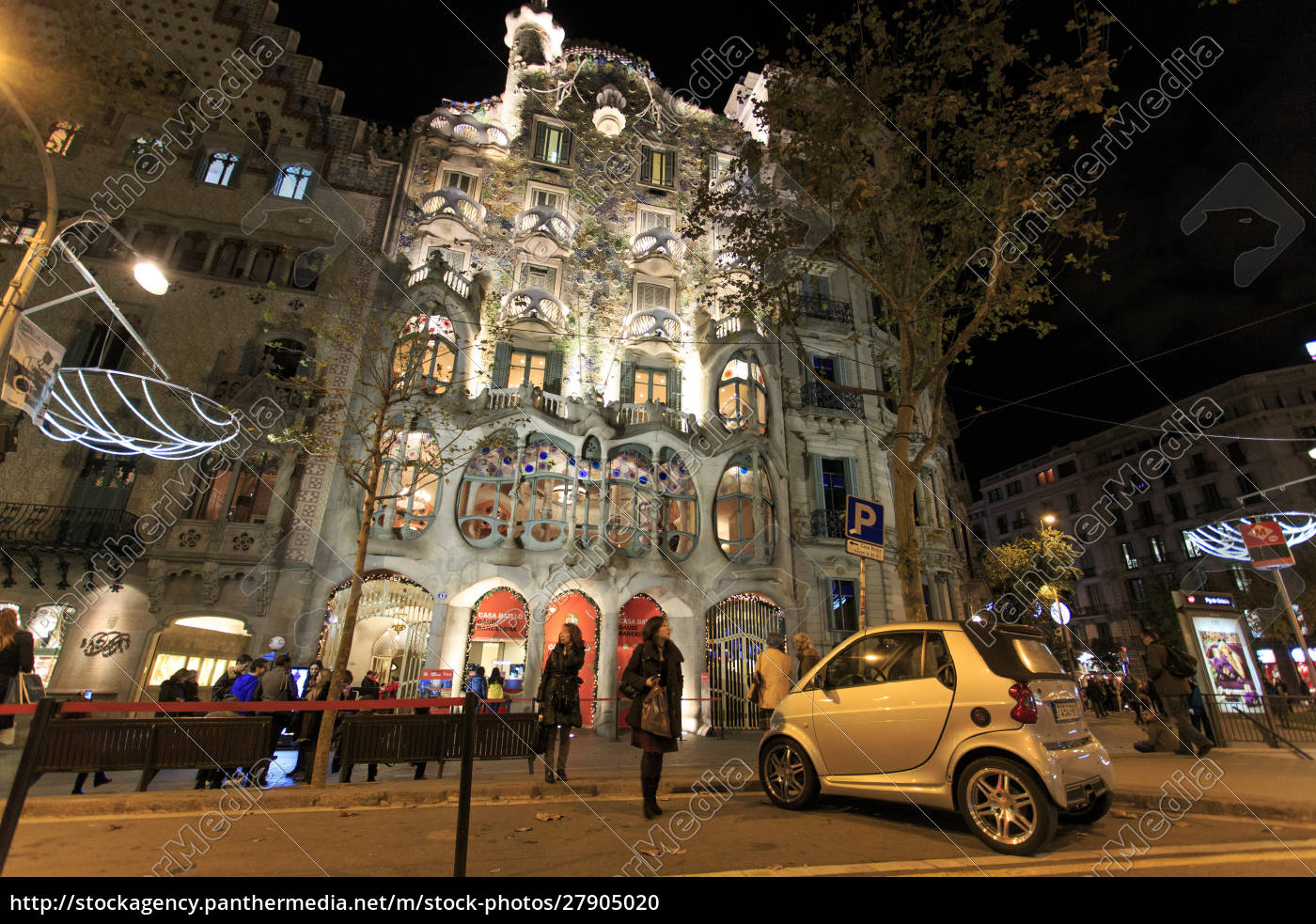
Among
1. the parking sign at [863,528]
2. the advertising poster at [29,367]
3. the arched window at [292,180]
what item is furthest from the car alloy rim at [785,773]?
the arched window at [292,180]

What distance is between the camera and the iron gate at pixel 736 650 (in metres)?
18.4

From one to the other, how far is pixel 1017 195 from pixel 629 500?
13059 millimetres

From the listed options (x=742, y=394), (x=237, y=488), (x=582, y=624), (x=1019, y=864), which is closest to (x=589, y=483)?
(x=582, y=624)

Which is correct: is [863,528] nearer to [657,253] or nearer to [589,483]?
[589,483]

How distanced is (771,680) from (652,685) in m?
3.81

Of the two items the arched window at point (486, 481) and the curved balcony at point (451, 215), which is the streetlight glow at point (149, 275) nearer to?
the arched window at point (486, 481)

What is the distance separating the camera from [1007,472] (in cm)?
6694

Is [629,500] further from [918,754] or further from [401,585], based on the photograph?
[918,754]

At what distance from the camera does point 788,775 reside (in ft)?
21.9

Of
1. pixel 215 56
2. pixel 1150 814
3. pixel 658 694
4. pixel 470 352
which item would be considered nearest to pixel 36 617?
pixel 470 352

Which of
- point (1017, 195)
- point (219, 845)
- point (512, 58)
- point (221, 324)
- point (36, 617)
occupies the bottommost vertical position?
point (219, 845)

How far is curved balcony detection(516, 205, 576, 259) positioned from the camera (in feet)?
74.4

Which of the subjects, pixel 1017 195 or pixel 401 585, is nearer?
pixel 1017 195
